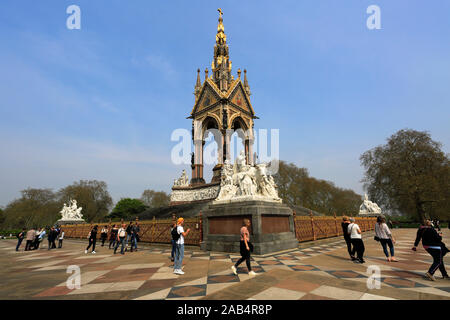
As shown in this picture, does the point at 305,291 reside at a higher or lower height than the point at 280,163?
lower

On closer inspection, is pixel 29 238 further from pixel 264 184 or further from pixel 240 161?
pixel 264 184

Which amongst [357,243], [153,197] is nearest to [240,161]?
[357,243]

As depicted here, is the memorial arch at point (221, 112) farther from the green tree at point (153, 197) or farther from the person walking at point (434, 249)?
the green tree at point (153, 197)

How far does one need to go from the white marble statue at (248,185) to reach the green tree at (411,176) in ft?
92.4

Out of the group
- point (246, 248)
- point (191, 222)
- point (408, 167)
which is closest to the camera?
point (246, 248)

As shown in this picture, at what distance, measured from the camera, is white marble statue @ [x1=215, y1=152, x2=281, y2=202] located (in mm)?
10008

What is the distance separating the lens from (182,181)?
28250 millimetres

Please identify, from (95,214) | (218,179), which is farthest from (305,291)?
(95,214)

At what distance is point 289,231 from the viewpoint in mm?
10844

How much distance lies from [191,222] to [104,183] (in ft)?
158

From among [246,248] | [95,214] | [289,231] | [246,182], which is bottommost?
[95,214]

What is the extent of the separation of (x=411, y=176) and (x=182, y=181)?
31.4 meters

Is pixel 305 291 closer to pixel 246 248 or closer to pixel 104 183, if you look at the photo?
pixel 246 248
